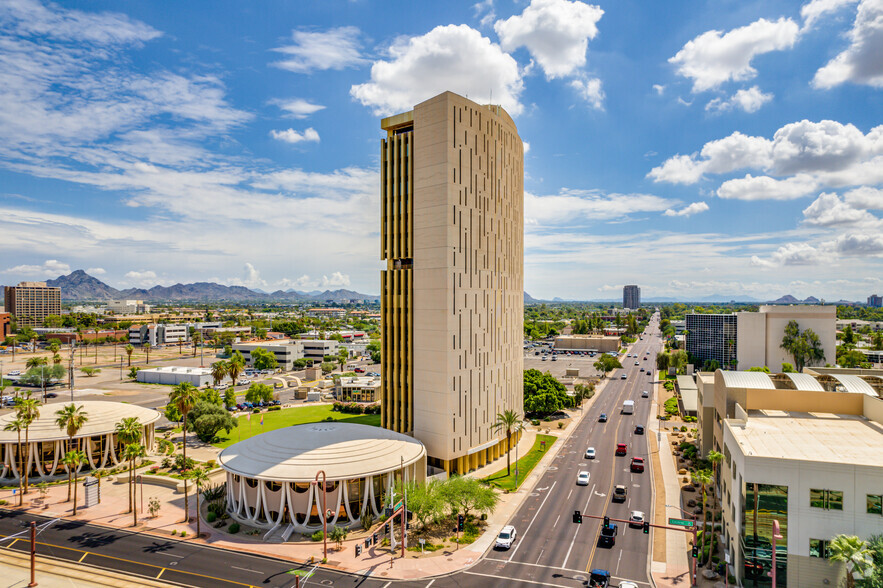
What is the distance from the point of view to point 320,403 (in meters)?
142

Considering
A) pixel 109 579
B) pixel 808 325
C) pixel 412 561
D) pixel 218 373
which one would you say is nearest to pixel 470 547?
pixel 412 561

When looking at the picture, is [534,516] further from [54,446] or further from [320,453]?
[54,446]

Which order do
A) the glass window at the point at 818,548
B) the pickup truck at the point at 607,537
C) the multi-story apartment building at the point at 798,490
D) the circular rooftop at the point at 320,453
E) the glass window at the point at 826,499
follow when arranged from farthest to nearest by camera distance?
the circular rooftop at the point at 320,453, the pickup truck at the point at 607,537, the glass window at the point at 818,548, the glass window at the point at 826,499, the multi-story apartment building at the point at 798,490

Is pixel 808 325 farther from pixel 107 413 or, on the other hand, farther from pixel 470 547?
pixel 107 413

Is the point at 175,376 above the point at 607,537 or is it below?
above

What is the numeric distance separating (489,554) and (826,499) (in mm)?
32155

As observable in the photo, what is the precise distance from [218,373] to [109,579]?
80.6m

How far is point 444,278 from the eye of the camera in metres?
77.1

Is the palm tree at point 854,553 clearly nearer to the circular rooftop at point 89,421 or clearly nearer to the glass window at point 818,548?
the glass window at point 818,548

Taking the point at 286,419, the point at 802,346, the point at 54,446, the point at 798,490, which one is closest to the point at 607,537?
the point at 798,490

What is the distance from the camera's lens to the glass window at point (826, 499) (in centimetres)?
4266

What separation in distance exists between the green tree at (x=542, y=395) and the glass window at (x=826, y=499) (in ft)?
252

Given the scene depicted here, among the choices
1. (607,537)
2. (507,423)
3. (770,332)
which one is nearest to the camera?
(607,537)

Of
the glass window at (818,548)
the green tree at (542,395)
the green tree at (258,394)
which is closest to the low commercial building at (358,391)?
the green tree at (258,394)
